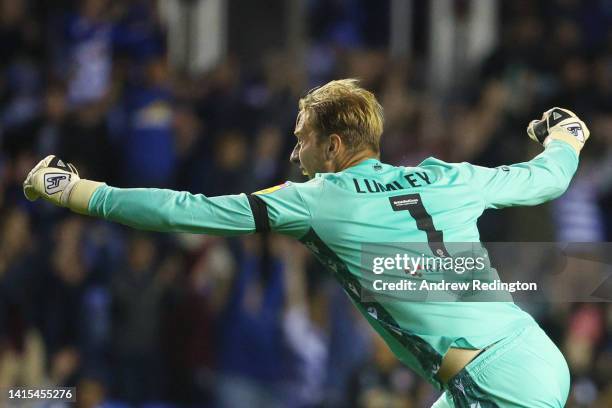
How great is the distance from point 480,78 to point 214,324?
3.23 m

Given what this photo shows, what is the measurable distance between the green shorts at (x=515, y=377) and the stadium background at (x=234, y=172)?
4.49m

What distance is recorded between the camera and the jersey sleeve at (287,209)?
4234mm

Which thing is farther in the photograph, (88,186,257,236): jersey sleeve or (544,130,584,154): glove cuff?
(544,130,584,154): glove cuff

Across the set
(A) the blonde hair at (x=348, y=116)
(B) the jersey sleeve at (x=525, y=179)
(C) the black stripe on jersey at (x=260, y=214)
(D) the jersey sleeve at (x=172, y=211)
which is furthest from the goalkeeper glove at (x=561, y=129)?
(D) the jersey sleeve at (x=172, y=211)

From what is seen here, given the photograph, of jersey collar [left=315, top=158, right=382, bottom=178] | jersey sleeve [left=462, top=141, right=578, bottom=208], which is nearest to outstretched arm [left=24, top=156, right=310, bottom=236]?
jersey collar [left=315, top=158, right=382, bottom=178]

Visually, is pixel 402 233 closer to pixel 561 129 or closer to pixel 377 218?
pixel 377 218

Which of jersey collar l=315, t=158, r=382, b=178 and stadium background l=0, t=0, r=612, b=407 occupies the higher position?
jersey collar l=315, t=158, r=382, b=178

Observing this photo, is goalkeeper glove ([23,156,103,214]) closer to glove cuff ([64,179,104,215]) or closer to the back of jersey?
glove cuff ([64,179,104,215])

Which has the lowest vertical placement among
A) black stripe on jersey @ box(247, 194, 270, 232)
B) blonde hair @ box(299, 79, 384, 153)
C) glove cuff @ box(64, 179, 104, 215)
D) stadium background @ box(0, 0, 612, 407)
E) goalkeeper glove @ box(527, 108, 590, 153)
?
stadium background @ box(0, 0, 612, 407)

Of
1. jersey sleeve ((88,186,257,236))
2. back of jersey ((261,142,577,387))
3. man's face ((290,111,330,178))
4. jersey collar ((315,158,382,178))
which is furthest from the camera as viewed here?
man's face ((290,111,330,178))

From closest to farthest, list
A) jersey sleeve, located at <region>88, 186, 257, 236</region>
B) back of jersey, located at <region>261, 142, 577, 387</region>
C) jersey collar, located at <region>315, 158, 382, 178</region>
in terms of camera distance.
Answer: jersey sleeve, located at <region>88, 186, 257, 236</region> → back of jersey, located at <region>261, 142, 577, 387</region> → jersey collar, located at <region>315, 158, 382, 178</region>

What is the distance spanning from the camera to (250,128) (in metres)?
11.2

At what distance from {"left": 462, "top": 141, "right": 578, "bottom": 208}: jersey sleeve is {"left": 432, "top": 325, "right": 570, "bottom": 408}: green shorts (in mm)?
515

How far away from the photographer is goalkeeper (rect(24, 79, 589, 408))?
13.8 ft
